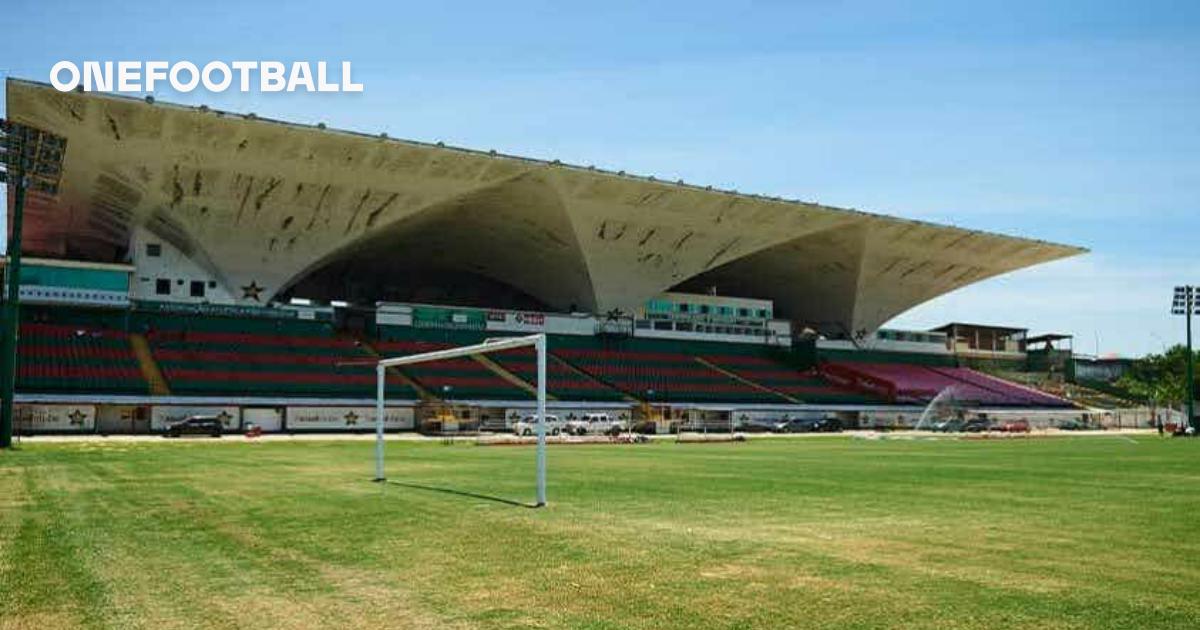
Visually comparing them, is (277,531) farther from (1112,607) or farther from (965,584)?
(1112,607)

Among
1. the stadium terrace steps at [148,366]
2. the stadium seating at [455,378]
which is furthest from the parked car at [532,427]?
the stadium terrace steps at [148,366]

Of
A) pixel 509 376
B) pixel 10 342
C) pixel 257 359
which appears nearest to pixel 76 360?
pixel 257 359

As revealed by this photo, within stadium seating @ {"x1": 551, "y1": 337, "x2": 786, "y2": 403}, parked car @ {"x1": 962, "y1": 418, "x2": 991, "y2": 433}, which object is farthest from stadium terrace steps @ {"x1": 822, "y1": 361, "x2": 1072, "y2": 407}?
stadium seating @ {"x1": 551, "y1": 337, "x2": 786, "y2": 403}

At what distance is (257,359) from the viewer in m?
64.6

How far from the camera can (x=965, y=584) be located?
28.0 feet

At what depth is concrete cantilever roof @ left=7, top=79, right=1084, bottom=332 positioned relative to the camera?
57031mm

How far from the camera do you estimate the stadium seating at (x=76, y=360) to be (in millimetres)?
54188

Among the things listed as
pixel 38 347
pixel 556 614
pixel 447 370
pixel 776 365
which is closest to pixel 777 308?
pixel 776 365

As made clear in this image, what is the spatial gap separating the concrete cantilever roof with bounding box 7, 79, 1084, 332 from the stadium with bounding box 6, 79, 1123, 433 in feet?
0.62

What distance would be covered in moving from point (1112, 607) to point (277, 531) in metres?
9.38

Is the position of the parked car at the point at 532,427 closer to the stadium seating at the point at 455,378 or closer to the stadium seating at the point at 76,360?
the stadium seating at the point at 455,378

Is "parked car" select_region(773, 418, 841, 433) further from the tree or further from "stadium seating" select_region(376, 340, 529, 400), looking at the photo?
the tree

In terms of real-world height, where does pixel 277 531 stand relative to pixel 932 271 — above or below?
below

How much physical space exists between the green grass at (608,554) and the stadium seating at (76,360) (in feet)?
124
